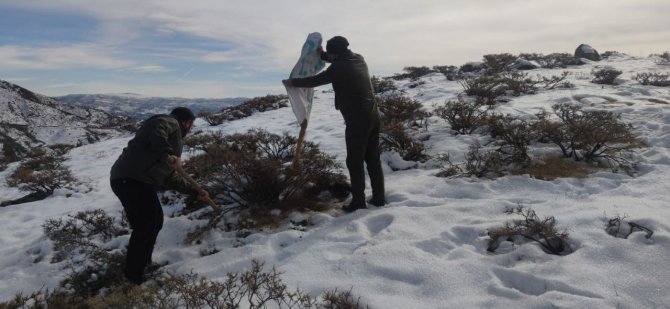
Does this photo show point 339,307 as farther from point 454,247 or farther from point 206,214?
point 206,214

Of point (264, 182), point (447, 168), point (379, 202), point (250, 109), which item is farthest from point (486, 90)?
point (250, 109)

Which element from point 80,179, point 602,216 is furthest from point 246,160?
point 80,179

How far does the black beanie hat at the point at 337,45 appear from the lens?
4.39m

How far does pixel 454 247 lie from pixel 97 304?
9.65 ft

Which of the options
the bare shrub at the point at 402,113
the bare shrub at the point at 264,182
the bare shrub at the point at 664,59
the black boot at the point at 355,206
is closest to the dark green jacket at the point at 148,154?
the bare shrub at the point at 264,182

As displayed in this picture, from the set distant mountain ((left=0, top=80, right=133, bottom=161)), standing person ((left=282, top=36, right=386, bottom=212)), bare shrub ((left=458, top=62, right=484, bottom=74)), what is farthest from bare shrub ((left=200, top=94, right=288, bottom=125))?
standing person ((left=282, top=36, right=386, bottom=212))

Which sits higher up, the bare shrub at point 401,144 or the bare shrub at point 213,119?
the bare shrub at point 213,119

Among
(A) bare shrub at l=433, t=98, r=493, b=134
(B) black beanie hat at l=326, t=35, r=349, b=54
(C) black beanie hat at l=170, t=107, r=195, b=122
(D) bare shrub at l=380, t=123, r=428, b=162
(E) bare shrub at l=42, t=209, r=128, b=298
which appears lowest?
(E) bare shrub at l=42, t=209, r=128, b=298

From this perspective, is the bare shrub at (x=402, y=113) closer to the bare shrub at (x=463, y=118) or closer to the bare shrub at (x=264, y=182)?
the bare shrub at (x=463, y=118)

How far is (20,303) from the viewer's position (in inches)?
121

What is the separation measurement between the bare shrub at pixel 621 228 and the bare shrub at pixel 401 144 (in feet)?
9.87

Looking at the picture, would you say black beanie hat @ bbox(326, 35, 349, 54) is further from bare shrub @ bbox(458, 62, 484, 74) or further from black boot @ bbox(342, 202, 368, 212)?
bare shrub @ bbox(458, 62, 484, 74)

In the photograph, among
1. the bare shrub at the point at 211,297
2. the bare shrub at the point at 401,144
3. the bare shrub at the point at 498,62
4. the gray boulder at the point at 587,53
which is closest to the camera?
the bare shrub at the point at 211,297

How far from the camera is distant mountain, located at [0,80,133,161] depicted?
1630 cm
